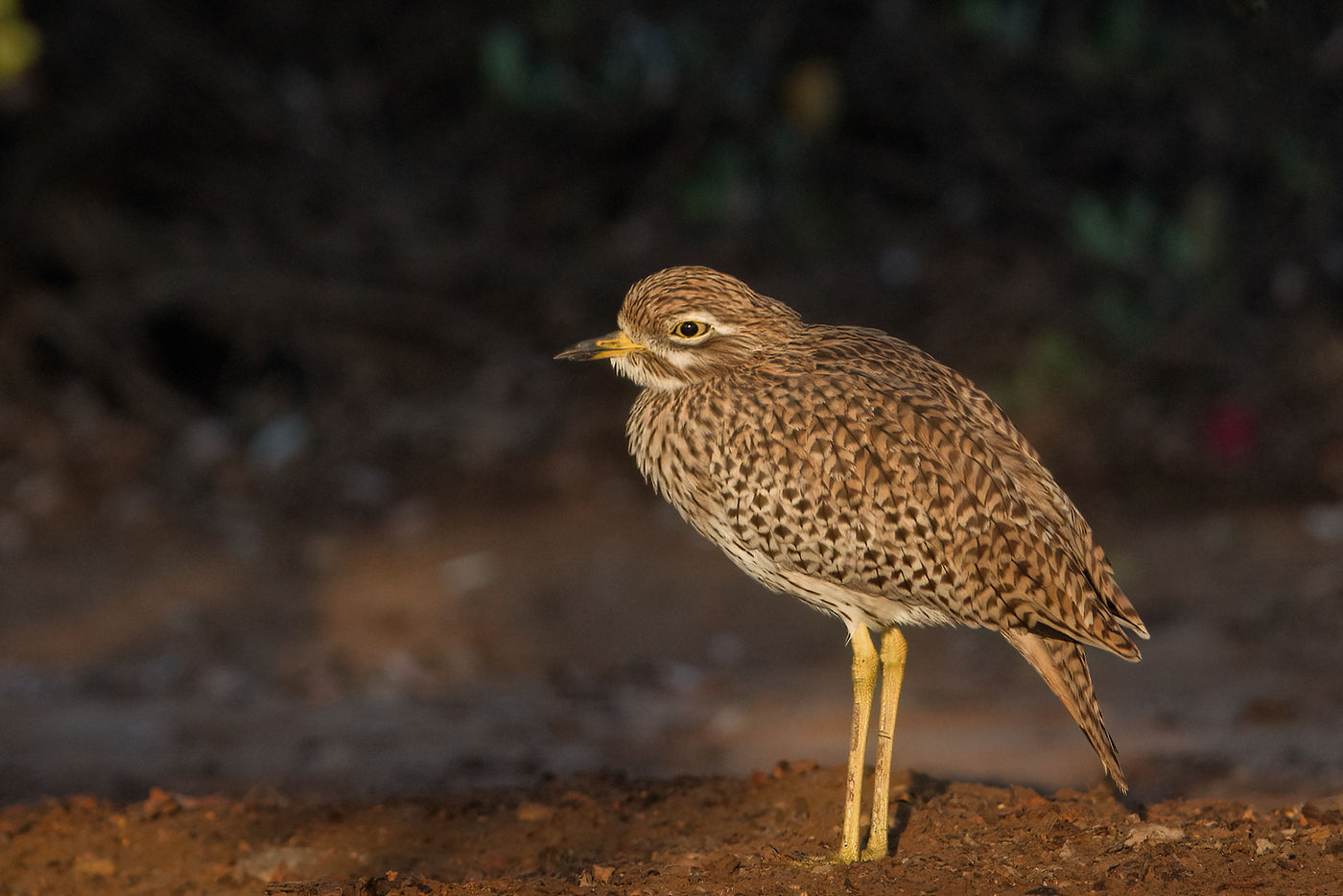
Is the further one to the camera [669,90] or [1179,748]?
[669,90]

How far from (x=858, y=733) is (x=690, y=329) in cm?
126

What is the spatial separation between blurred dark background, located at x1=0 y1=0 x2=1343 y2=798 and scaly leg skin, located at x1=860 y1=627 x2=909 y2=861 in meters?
3.49

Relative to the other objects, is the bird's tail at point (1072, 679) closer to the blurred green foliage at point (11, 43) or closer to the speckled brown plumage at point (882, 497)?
the speckled brown plumage at point (882, 497)

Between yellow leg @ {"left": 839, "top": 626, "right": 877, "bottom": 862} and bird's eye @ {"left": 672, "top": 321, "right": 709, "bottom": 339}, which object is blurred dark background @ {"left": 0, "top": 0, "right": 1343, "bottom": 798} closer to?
yellow leg @ {"left": 839, "top": 626, "right": 877, "bottom": 862}

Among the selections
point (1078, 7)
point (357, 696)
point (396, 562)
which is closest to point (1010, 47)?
point (1078, 7)

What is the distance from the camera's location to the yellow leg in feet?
14.4

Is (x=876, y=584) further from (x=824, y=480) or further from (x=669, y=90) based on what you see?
(x=669, y=90)

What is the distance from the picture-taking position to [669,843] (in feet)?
16.3

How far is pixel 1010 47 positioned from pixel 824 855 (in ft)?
23.8

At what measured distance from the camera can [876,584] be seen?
442 cm

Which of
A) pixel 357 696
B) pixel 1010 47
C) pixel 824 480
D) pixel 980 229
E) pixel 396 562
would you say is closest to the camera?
pixel 824 480

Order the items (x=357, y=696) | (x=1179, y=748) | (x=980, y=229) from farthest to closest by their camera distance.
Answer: (x=980, y=229) < (x=357, y=696) < (x=1179, y=748)

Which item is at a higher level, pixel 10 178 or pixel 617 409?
pixel 10 178

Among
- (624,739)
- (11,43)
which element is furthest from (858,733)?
(11,43)
